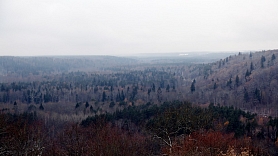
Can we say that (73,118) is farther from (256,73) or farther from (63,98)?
(256,73)

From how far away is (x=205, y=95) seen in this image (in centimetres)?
9300

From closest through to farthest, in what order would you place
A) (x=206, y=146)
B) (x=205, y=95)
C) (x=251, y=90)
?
(x=206, y=146), (x=251, y=90), (x=205, y=95)

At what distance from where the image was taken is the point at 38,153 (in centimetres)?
1800

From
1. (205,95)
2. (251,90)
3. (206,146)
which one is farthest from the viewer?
(205,95)

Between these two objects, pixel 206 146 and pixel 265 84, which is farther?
pixel 265 84

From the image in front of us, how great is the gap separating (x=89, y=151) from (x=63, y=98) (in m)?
89.9

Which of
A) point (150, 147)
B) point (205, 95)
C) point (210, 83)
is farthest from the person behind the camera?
point (210, 83)

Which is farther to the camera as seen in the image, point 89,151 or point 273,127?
point 273,127

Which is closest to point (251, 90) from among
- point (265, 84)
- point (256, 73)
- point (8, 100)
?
point (265, 84)

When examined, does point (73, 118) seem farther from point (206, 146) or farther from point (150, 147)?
point (206, 146)

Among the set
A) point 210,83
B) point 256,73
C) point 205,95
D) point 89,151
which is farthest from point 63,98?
point 89,151

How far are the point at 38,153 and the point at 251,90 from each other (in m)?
83.9

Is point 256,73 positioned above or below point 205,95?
above

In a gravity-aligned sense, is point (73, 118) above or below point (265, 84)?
below
